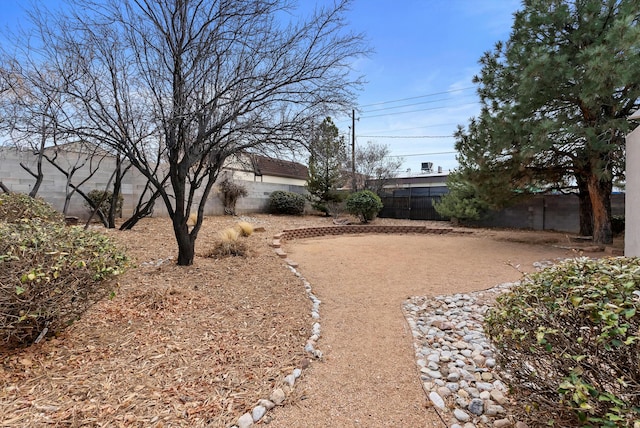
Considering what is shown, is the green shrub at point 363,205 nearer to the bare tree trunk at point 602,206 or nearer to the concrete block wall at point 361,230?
the concrete block wall at point 361,230

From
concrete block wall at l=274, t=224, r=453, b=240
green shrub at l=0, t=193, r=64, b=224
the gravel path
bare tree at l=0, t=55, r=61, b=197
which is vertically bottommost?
the gravel path

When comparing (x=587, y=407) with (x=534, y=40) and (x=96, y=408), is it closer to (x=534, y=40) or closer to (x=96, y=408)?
(x=96, y=408)

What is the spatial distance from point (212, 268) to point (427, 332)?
3419 mm

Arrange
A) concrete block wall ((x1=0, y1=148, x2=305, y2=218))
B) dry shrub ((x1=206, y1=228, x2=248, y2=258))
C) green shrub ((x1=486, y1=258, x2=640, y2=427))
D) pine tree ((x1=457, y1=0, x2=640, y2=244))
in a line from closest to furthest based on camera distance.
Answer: green shrub ((x1=486, y1=258, x2=640, y2=427)) → pine tree ((x1=457, y1=0, x2=640, y2=244)) → dry shrub ((x1=206, y1=228, x2=248, y2=258)) → concrete block wall ((x1=0, y1=148, x2=305, y2=218))

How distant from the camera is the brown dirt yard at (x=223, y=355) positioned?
1.95 m

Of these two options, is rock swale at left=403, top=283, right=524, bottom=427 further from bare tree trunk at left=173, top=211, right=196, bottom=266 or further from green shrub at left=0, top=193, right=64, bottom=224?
green shrub at left=0, top=193, right=64, bottom=224

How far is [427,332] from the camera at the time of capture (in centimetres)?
326

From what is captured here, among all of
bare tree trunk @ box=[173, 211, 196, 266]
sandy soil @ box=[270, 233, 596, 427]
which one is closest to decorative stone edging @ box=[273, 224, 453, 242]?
sandy soil @ box=[270, 233, 596, 427]

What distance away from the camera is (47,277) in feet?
7.08

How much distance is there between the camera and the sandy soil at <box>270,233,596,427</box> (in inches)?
80.7

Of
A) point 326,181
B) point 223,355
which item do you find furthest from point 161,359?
point 326,181

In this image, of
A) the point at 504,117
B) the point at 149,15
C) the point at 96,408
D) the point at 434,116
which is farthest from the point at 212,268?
the point at 434,116

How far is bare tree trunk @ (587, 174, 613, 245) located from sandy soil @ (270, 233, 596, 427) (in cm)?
118

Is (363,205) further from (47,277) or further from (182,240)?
(47,277)
